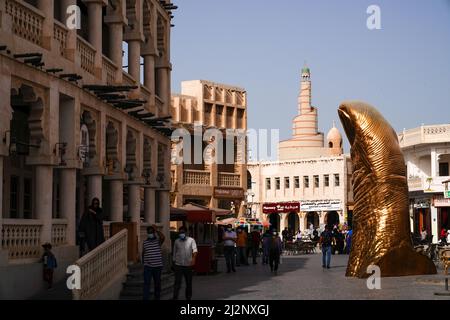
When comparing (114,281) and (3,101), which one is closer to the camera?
(3,101)

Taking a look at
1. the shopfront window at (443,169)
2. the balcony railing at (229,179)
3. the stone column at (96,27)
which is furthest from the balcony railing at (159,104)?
the shopfront window at (443,169)

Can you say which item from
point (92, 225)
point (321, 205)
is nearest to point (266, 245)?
point (92, 225)

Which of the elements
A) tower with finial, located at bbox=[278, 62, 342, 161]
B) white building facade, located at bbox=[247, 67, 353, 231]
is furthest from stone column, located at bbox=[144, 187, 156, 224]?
tower with finial, located at bbox=[278, 62, 342, 161]

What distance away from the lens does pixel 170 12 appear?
3522 centimetres

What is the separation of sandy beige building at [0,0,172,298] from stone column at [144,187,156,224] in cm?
4

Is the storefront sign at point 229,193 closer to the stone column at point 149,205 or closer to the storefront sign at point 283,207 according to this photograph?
the storefront sign at point 283,207

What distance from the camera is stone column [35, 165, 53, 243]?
65.0 ft

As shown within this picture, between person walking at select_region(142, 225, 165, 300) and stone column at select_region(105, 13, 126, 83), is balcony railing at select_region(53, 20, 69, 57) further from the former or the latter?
person walking at select_region(142, 225, 165, 300)

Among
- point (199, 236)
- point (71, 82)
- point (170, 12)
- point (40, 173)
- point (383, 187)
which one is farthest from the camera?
point (199, 236)

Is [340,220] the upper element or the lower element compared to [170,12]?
lower

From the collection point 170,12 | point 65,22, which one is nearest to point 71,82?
point 65,22

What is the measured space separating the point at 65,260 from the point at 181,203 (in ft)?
135

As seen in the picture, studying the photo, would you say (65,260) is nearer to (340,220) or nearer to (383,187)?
(383,187)

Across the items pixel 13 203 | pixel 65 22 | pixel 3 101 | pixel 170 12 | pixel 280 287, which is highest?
pixel 170 12
